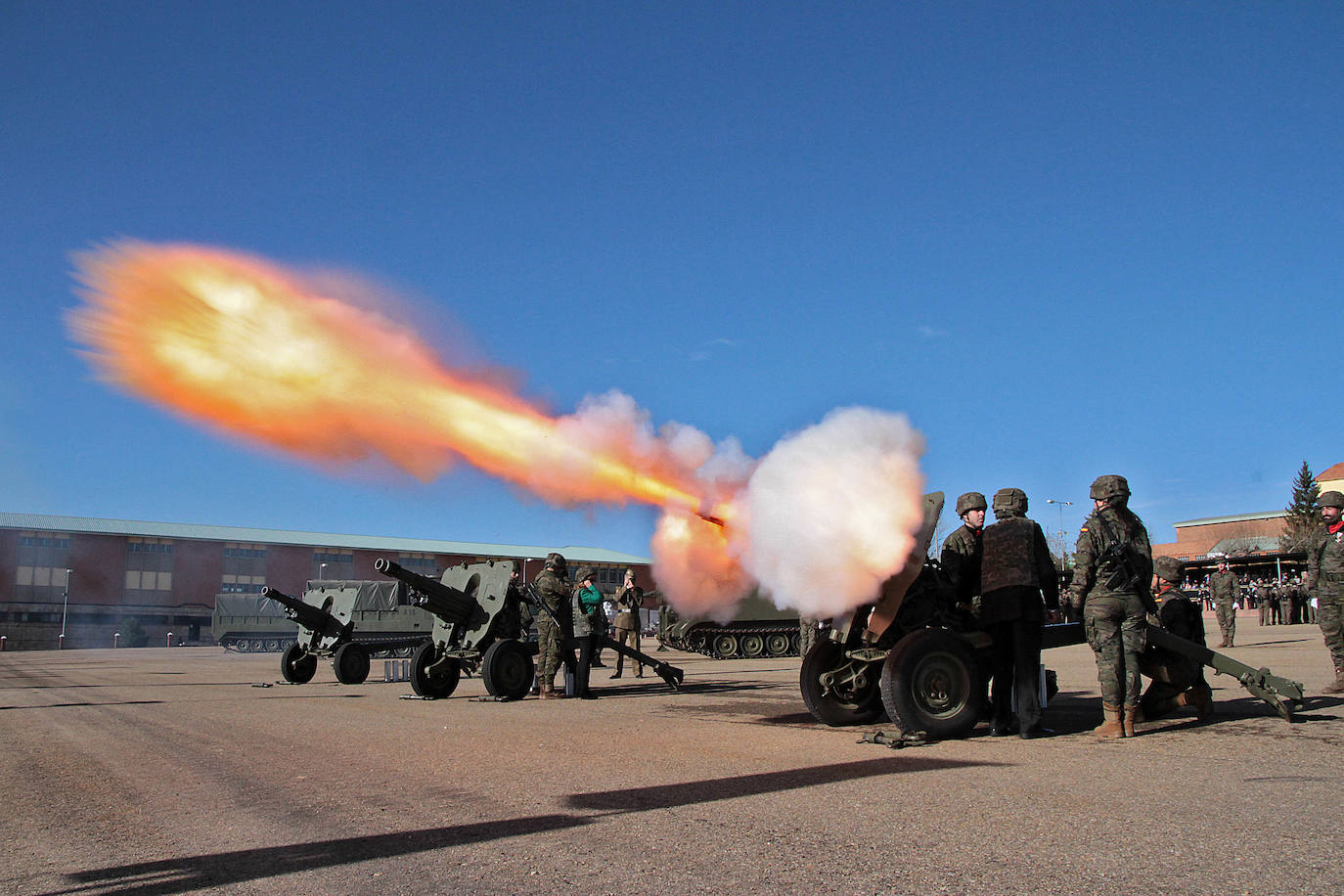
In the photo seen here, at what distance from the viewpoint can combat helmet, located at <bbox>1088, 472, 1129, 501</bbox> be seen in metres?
9.39

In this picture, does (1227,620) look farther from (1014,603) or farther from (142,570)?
(142,570)

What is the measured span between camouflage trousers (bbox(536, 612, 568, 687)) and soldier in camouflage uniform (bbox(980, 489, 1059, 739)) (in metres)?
7.26

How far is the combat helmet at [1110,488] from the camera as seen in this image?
9.39 m

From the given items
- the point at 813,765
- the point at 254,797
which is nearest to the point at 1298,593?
the point at 813,765

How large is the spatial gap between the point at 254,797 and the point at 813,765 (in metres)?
3.99

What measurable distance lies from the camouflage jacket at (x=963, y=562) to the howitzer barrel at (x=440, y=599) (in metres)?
8.79

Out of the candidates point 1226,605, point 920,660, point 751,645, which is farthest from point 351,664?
point 1226,605

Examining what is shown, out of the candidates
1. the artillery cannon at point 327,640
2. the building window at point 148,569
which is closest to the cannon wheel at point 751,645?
the artillery cannon at point 327,640

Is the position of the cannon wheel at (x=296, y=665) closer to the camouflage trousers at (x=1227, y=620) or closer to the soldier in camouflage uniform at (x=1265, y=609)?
the camouflage trousers at (x=1227, y=620)

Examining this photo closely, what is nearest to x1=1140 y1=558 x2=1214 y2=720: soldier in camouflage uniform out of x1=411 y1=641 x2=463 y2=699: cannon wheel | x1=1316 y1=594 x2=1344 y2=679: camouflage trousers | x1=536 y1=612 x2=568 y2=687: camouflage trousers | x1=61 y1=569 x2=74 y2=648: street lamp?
x1=1316 y1=594 x2=1344 y2=679: camouflage trousers

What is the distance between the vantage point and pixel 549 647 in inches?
595

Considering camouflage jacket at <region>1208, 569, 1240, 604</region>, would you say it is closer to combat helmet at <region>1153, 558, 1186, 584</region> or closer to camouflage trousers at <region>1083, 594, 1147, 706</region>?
combat helmet at <region>1153, 558, 1186, 584</region>

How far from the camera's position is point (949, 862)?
4.61 metres

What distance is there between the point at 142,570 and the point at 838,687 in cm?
6528
